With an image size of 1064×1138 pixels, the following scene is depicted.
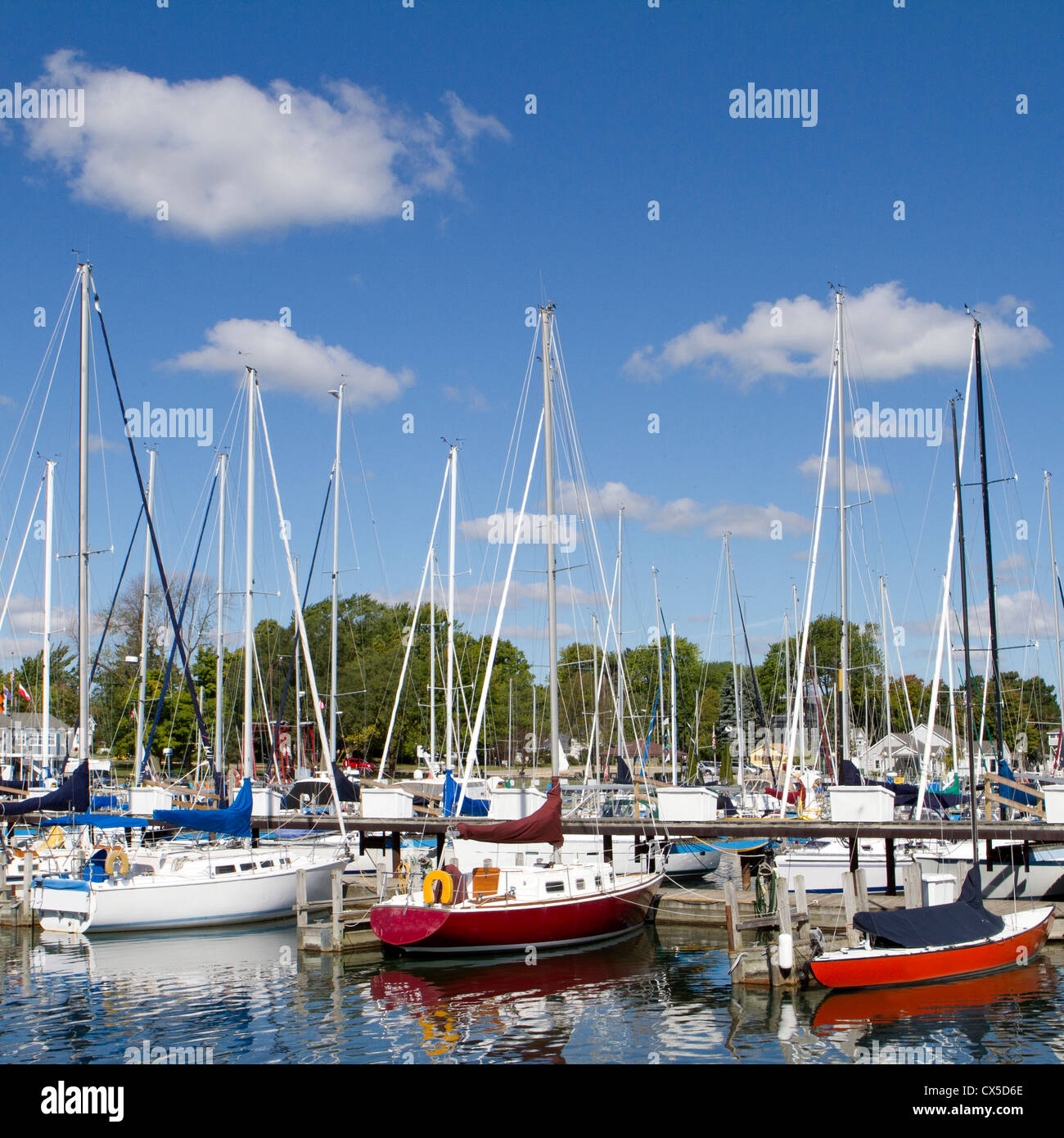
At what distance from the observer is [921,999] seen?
21297 millimetres

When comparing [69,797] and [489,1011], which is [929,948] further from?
[69,797]

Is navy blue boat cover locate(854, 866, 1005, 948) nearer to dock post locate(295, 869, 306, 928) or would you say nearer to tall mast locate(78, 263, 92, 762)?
dock post locate(295, 869, 306, 928)

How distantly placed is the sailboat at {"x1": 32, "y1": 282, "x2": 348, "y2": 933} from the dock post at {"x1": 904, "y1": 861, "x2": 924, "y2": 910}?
54.1 feet

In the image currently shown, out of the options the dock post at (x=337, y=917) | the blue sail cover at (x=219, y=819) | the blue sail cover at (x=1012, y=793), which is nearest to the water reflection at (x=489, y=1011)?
the dock post at (x=337, y=917)

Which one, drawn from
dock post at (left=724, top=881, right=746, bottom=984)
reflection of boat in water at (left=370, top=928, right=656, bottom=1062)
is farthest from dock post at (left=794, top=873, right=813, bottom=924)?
reflection of boat in water at (left=370, top=928, right=656, bottom=1062)

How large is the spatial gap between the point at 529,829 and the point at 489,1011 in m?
5.77

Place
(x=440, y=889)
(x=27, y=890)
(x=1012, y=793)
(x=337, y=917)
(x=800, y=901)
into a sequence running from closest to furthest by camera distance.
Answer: (x=800, y=901), (x=440, y=889), (x=337, y=917), (x=27, y=890), (x=1012, y=793)

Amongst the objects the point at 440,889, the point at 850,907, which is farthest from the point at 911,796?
the point at 440,889

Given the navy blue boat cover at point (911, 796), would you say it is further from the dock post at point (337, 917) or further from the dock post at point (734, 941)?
the dock post at point (337, 917)

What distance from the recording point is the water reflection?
60.7 feet

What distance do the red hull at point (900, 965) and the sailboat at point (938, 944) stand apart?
0.02 meters

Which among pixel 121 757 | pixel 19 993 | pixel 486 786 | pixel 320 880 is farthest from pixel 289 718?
pixel 19 993

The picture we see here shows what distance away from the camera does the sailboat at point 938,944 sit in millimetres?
21312
